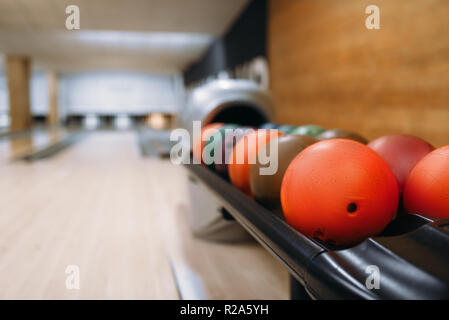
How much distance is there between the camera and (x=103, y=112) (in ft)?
46.7

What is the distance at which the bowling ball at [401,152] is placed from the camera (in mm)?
971

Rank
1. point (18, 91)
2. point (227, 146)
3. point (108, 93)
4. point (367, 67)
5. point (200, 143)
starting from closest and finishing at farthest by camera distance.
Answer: point (227, 146), point (200, 143), point (367, 67), point (18, 91), point (108, 93)

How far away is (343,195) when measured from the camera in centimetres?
74

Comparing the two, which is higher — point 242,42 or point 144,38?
point 144,38

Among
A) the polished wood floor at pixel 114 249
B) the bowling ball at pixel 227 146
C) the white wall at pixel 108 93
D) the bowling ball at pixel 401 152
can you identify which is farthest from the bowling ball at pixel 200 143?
the white wall at pixel 108 93

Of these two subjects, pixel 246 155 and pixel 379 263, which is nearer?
pixel 379 263

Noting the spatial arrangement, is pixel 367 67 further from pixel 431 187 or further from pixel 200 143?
pixel 431 187

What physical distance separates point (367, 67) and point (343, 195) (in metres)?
1.81

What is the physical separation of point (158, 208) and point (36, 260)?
885mm

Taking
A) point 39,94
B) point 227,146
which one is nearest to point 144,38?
point 227,146

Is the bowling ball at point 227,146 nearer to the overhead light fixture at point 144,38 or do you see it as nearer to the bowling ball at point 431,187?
the bowling ball at point 431,187

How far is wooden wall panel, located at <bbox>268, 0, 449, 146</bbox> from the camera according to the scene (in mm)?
1779

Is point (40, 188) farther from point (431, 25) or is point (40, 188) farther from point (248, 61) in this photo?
point (248, 61)

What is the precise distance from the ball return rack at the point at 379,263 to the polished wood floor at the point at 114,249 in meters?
0.57
